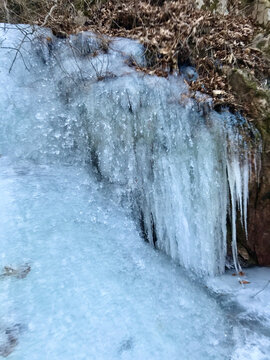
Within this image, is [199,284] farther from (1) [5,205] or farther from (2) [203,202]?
(1) [5,205]

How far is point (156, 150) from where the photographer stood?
10.4 ft

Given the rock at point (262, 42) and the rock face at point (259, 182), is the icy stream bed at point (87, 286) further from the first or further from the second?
the rock at point (262, 42)

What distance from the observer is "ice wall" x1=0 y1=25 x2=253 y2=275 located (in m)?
3.15

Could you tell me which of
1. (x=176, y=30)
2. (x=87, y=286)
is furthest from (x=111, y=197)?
(x=176, y=30)

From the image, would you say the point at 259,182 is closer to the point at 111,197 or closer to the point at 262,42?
the point at 111,197

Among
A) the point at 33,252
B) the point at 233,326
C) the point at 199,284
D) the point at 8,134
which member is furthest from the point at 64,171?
the point at 233,326

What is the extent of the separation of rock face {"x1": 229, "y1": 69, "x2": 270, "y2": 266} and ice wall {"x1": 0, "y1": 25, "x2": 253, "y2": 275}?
0.49 feet

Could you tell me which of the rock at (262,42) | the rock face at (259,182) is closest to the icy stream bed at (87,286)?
the rock face at (259,182)

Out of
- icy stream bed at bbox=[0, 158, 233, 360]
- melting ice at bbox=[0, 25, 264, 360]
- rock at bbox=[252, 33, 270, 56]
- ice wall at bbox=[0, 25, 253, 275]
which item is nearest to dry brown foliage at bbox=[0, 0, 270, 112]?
rock at bbox=[252, 33, 270, 56]

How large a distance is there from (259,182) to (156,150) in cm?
122

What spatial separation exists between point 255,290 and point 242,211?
2.78 feet

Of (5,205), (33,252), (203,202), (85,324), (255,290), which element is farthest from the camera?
(203,202)

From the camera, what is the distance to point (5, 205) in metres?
2.59

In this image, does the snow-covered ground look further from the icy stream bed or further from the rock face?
the rock face
